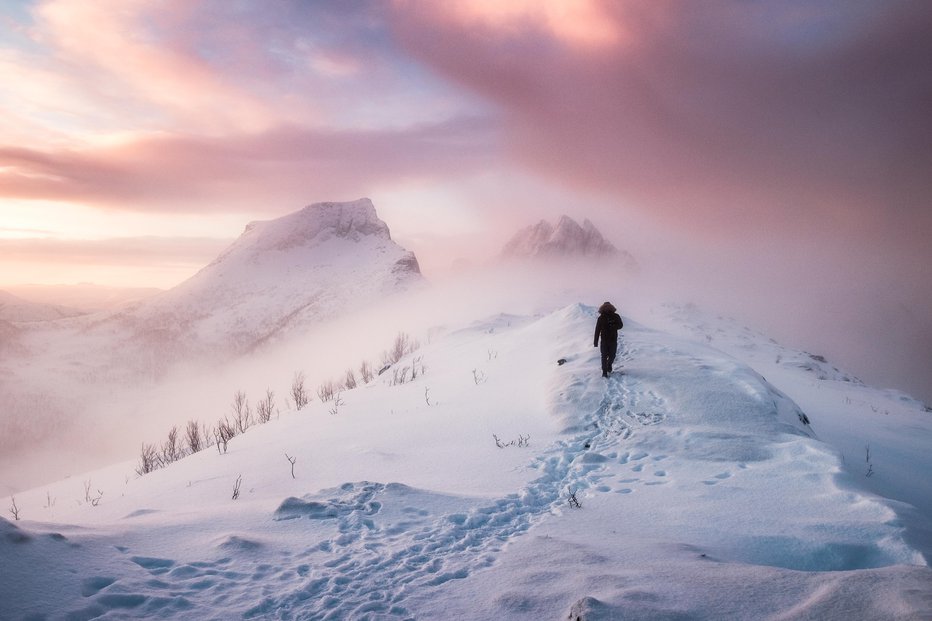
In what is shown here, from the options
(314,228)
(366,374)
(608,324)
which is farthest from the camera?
(314,228)

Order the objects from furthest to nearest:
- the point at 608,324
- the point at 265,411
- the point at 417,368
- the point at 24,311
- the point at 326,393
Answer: the point at 24,311, the point at 265,411, the point at 417,368, the point at 326,393, the point at 608,324

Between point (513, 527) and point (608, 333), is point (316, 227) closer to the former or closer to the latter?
point (608, 333)

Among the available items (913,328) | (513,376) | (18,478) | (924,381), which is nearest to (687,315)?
(513,376)

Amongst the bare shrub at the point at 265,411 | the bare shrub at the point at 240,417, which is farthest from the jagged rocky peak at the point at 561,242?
the bare shrub at the point at 265,411

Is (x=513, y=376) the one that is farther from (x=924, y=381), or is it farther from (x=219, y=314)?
(x=924, y=381)

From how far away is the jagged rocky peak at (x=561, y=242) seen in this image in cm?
→ 10431

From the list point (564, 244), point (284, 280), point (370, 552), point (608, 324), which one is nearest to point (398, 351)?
point (608, 324)

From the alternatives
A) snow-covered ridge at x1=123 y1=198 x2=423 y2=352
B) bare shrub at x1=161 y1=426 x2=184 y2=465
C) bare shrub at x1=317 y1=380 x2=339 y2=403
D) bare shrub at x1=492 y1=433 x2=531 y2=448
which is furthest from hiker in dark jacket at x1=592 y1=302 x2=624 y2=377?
snow-covered ridge at x1=123 y1=198 x2=423 y2=352

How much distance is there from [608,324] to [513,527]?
7.53 meters

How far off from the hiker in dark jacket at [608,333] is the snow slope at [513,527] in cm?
87

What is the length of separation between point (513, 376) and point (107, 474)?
13.2m

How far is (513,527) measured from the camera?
188 inches

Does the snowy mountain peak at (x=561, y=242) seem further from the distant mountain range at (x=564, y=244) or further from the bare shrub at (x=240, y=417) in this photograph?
the bare shrub at (x=240, y=417)

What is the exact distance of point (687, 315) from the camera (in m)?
54.5
